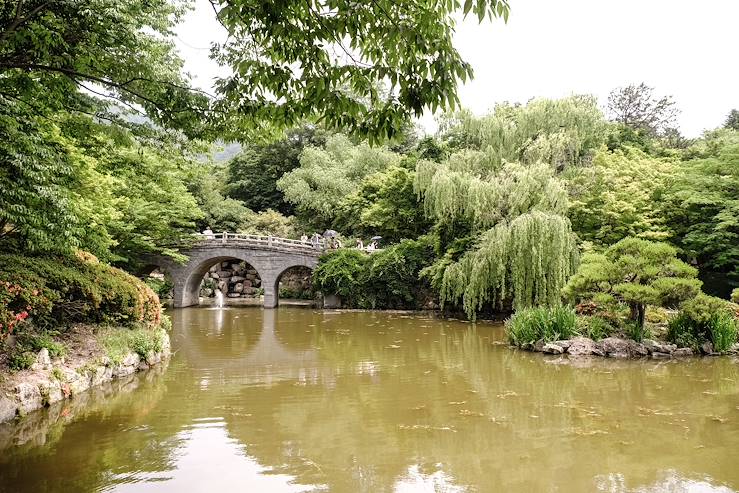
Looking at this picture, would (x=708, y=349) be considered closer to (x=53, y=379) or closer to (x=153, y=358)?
(x=153, y=358)

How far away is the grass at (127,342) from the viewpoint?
28.1 ft

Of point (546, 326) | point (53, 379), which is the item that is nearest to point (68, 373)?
point (53, 379)

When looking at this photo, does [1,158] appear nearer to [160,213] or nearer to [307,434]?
[307,434]

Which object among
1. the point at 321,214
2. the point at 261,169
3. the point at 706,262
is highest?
the point at 261,169

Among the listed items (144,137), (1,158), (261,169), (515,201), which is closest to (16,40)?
(1,158)

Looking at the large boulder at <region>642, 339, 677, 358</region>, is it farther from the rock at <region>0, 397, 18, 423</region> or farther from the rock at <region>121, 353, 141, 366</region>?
the rock at <region>0, 397, 18, 423</region>

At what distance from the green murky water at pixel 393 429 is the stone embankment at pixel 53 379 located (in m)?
0.25

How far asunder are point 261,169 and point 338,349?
27638 mm

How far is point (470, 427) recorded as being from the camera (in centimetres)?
615

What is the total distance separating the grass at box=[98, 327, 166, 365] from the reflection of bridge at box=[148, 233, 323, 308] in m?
14.2

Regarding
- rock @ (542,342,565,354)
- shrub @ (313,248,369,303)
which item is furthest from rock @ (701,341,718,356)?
shrub @ (313,248,369,303)

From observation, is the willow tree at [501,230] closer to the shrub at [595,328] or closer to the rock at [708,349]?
the shrub at [595,328]

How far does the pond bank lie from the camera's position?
6.24m

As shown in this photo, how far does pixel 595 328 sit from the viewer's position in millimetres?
11266
